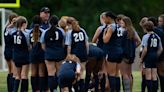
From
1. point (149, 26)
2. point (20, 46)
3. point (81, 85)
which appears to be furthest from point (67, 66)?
point (149, 26)

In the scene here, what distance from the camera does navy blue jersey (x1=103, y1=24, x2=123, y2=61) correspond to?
18203 millimetres

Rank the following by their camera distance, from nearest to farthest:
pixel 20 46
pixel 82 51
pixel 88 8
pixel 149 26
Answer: pixel 82 51 < pixel 149 26 < pixel 20 46 < pixel 88 8

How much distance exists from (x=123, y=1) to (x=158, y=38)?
3364 centimetres

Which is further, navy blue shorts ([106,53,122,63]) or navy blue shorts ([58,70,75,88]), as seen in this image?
navy blue shorts ([106,53,122,63])

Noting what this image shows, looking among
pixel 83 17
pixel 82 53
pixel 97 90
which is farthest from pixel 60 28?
pixel 83 17

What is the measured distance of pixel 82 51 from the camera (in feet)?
58.2

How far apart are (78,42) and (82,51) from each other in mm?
228

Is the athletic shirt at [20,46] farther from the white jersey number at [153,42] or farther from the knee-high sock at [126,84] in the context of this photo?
the white jersey number at [153,42]

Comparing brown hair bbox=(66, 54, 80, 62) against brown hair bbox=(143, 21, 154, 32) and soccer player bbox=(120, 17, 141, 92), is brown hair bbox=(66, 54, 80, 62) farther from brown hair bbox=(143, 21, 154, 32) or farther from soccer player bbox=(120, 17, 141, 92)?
brown hair bbox=(143, 21, 154, 32)

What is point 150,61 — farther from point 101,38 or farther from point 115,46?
point 101,38

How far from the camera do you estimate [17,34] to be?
18500 millimetres

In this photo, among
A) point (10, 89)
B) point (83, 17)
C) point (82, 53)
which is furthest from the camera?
point (83, 17)

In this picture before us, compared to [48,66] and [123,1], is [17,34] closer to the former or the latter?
[48,66]

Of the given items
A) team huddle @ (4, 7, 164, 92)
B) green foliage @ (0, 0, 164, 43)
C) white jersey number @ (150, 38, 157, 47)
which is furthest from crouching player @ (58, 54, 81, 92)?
green foliage @ (0, 0, 164, 43)
